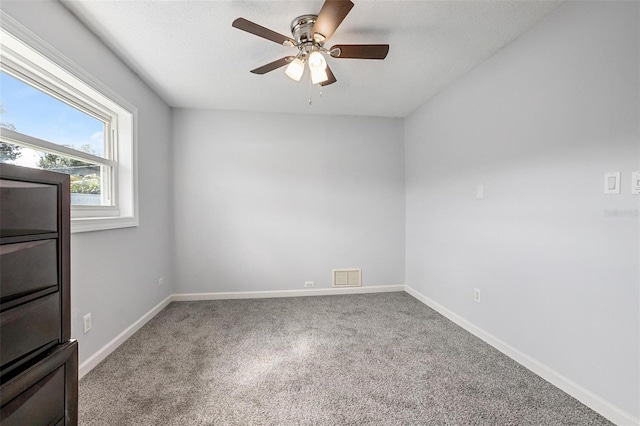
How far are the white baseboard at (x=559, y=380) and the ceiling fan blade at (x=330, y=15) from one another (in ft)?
8.39

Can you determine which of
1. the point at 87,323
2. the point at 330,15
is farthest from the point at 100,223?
the point at 330,15

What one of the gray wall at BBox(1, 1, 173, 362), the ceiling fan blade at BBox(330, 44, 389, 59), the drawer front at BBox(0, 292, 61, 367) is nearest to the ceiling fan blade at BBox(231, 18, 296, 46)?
the ceiling fan blade at BBox(330, 44, 389, 59)

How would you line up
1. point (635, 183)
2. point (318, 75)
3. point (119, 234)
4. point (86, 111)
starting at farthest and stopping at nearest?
point (119, 234)
point (86, 111)
point (318, 75)
point (635, 183)

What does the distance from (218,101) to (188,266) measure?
2028 mm

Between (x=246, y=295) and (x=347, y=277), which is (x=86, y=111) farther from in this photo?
(x=347, y=277)

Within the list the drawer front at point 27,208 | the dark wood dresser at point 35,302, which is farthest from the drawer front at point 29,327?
the drawer front at point 27,208

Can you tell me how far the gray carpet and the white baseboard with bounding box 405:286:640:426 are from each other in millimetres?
46

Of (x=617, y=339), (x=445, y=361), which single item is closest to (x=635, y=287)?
(x=617, y=339)

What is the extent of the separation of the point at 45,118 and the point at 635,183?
345cm

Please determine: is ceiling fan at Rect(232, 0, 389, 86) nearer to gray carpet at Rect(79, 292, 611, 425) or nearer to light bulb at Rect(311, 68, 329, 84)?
light bulb at Rect(311, 68, 329, 84)

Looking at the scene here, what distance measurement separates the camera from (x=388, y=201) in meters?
3.72

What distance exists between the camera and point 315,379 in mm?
1801

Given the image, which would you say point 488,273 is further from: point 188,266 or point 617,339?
point 188,266

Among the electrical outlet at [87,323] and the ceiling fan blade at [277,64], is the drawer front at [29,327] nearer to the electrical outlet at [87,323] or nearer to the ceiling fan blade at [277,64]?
the electrical outlet at [87,323]
